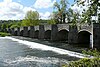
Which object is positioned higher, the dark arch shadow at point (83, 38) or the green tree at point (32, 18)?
the green tree at point (32, 18)

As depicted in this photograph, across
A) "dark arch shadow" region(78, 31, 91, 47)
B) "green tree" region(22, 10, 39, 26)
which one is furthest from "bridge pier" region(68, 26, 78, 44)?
"green tree" region(22, 10, 39, 26)

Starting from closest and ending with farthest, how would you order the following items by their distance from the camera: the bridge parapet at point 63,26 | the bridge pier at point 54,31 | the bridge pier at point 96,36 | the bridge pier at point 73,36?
the bridge pier at point 96,36 < the bridge pier at point 73,36 < the bridge parapet at point 63,26 < the bridge pier at point 54,31

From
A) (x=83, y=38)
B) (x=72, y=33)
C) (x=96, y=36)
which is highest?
(x=72, y=33)

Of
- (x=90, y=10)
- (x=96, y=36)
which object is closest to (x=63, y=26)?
(x=96, y=36)

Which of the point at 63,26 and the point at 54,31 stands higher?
the point at 63,26

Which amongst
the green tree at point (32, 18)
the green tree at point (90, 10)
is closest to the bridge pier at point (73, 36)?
the green tree at point (90, 10)

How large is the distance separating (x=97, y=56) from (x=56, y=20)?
6047cm

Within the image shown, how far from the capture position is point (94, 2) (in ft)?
19.6

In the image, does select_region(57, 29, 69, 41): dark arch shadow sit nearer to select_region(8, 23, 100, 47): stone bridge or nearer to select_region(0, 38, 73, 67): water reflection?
select_region(8, 23, 100, 47): stone bridge

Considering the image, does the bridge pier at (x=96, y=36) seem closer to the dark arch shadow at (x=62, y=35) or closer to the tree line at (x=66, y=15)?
the tree line at (x=66, y=15)

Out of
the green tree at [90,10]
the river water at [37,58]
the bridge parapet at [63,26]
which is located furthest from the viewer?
the bridge parapet at [63,26]

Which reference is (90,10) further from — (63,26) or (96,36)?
(63,26)

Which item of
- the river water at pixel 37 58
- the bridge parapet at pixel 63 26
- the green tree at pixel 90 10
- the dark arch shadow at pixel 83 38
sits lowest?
the river water at pixel 37 58

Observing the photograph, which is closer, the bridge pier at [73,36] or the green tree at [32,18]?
the bridge pier at [73,36]
